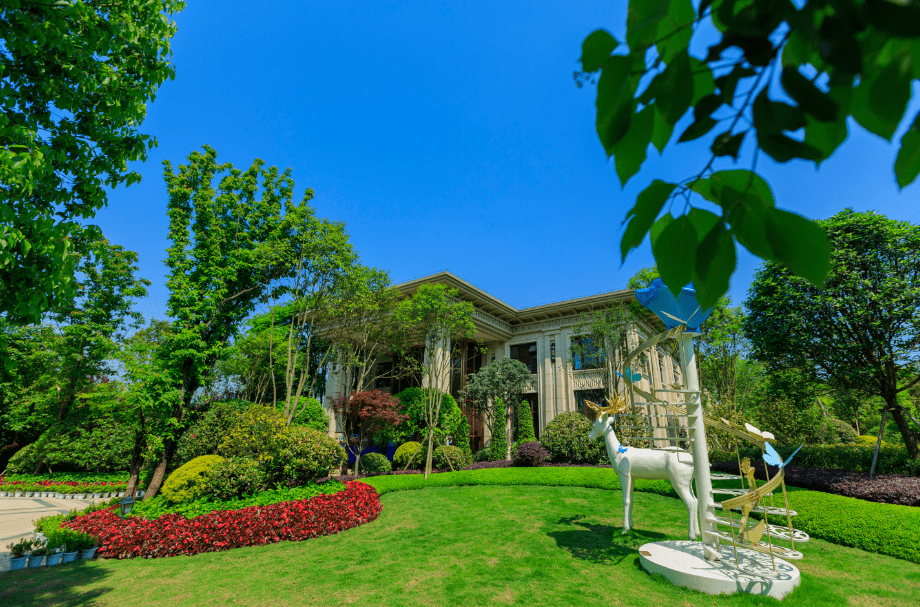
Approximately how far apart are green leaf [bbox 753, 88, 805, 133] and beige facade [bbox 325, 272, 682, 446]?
62.3 ft

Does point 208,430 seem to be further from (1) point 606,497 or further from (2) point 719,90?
(2) point 719,90

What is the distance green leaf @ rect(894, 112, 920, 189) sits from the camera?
611mm

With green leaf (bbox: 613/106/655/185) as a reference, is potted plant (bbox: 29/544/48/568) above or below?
below

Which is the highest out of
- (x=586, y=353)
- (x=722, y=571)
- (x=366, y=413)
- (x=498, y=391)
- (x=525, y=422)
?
(x=586, y=353)

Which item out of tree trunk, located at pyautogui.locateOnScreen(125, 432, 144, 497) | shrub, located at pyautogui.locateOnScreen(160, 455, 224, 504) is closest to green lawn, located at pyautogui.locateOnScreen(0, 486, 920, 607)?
shrub, located at pyautogui.locateOnScreen(160, 455, 224, 504)

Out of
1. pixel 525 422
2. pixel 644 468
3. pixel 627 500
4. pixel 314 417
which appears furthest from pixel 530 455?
pixel 314 417

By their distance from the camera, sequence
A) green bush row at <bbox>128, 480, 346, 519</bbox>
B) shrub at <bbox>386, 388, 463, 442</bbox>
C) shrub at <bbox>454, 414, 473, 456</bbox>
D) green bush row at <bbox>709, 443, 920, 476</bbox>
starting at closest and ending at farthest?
1. green bush row at <bbox>128, 480, 346, 519</bbox>
2. green bush row at <bbox>709, 443, 920, 476</bbox>
3. shrub at <bbox>386, 388, 463, 442</bbox>
4. shrub at <bbox>454, 414, 473, 456</bbox>

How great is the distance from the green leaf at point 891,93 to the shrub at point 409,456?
17463mm

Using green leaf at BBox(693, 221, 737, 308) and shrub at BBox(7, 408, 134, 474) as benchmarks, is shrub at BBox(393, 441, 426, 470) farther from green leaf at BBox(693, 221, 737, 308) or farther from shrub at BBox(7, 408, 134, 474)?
green leaf at BBox(693, 221, 737, 308)

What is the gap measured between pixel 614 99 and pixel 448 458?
16.9 metres

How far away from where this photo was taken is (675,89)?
0.69m

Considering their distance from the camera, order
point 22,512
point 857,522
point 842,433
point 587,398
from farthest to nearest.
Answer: point 842,433
point 587,398
point 22,512
point 857,522

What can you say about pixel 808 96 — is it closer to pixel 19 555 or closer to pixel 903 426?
pixel 19 555

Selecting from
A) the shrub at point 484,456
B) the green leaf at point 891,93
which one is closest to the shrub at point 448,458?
the shrub at point 484,456
